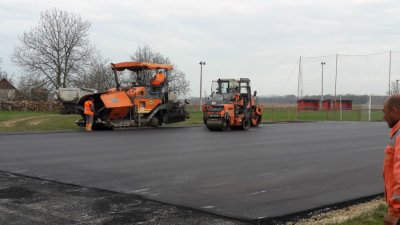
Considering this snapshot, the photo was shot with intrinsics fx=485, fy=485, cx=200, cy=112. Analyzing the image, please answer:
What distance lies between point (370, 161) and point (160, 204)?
24.1ft

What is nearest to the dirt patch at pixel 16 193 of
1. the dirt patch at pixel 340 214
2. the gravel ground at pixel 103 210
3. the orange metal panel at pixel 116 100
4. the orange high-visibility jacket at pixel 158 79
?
the gravel ground at pixel 103 210

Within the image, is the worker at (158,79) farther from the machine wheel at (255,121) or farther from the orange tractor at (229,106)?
the machine wheel at (255,121)

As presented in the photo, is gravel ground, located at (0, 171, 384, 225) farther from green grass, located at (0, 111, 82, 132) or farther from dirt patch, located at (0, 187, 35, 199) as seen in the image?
green grass, located at (0, 111, 82, 132)

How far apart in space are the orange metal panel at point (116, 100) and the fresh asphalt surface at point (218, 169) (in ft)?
19.1

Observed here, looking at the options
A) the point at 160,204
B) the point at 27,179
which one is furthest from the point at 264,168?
the point at 27,179

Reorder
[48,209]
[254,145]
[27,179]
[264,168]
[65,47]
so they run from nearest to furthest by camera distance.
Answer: [48,209] < [27,179] < [264,168] < [254,145] < [65,47]

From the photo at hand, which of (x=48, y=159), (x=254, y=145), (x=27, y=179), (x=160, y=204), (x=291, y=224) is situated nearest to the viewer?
(x=291, y=224)

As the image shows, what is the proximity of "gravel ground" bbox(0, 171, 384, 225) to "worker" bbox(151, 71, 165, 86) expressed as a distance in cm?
1652

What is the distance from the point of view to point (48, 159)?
1219cm

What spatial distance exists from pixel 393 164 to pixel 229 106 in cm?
2080

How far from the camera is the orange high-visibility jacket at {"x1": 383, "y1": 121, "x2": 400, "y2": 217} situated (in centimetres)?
340

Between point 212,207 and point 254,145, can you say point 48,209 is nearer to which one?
point 212,207

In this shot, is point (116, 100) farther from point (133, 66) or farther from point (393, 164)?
point (393, 164)

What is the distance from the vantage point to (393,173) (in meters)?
3.45
